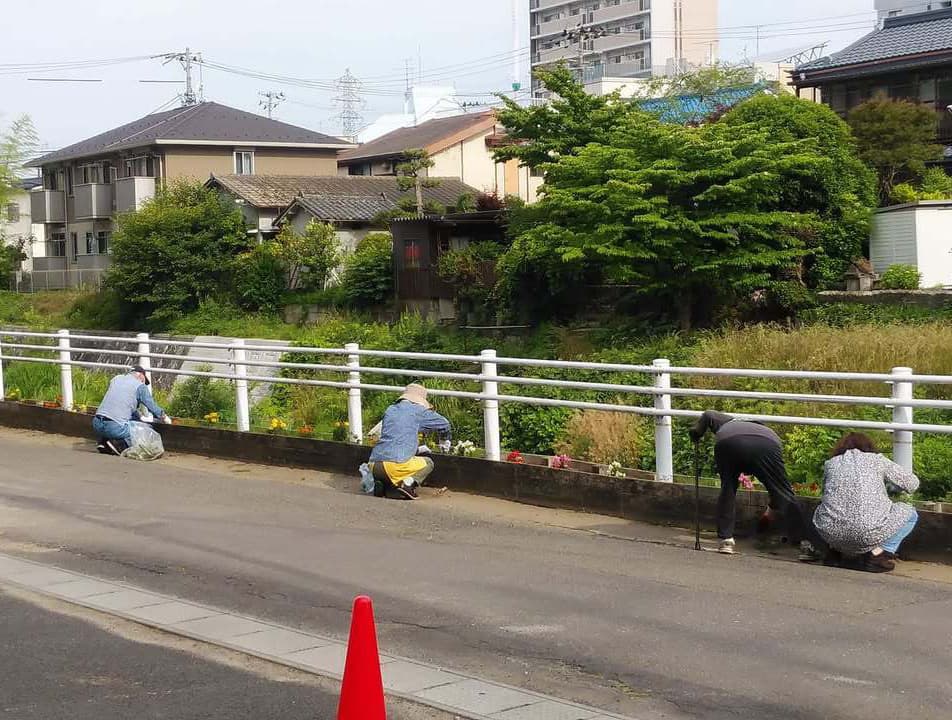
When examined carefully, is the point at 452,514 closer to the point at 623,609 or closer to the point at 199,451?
the point at 623,609

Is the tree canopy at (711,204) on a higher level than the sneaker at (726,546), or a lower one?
higher

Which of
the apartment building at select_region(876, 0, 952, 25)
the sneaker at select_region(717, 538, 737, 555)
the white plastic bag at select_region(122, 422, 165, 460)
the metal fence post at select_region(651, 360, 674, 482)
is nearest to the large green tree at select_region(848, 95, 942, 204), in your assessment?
the apartment building at select_region(876, 0, 952, 25)

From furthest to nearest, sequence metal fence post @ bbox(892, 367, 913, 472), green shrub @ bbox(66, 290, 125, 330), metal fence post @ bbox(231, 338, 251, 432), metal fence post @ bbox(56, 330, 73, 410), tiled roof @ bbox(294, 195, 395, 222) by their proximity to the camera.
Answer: green shrub @ bbox(66, 290, 125, 330) < tiled roof @ bbox(294, 195, 395, 222) < metal fence post @ bbox(56, 330, 73, 410) < metal fence post @ bbox(231, 338, 251, 432) < metal fence post @ bbox(892, 367, 913, 472)

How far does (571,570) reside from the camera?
9.41 m

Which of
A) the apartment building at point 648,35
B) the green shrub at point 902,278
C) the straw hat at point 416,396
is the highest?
the apartment building at point 648,35

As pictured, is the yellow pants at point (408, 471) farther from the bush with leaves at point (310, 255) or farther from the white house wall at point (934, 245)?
the bush with leaves at point (310, 255)

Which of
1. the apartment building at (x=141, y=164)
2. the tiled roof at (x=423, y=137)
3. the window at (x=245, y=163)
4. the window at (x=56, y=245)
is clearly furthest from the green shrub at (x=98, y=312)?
the tiled roof at (x=423, y=137)

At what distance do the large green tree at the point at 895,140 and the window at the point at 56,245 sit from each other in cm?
4586

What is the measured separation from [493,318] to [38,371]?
17.0 metres

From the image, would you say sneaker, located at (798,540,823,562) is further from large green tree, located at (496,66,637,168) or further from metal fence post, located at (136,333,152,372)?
large green tree, located at (496,66,637,168)

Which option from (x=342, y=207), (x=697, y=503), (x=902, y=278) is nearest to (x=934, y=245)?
(x=902, y=278)

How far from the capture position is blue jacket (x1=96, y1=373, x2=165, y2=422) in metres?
16.2

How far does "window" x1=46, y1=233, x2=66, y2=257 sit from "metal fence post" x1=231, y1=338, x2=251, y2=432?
54876 millimetres

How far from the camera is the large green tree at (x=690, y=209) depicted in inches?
1025
